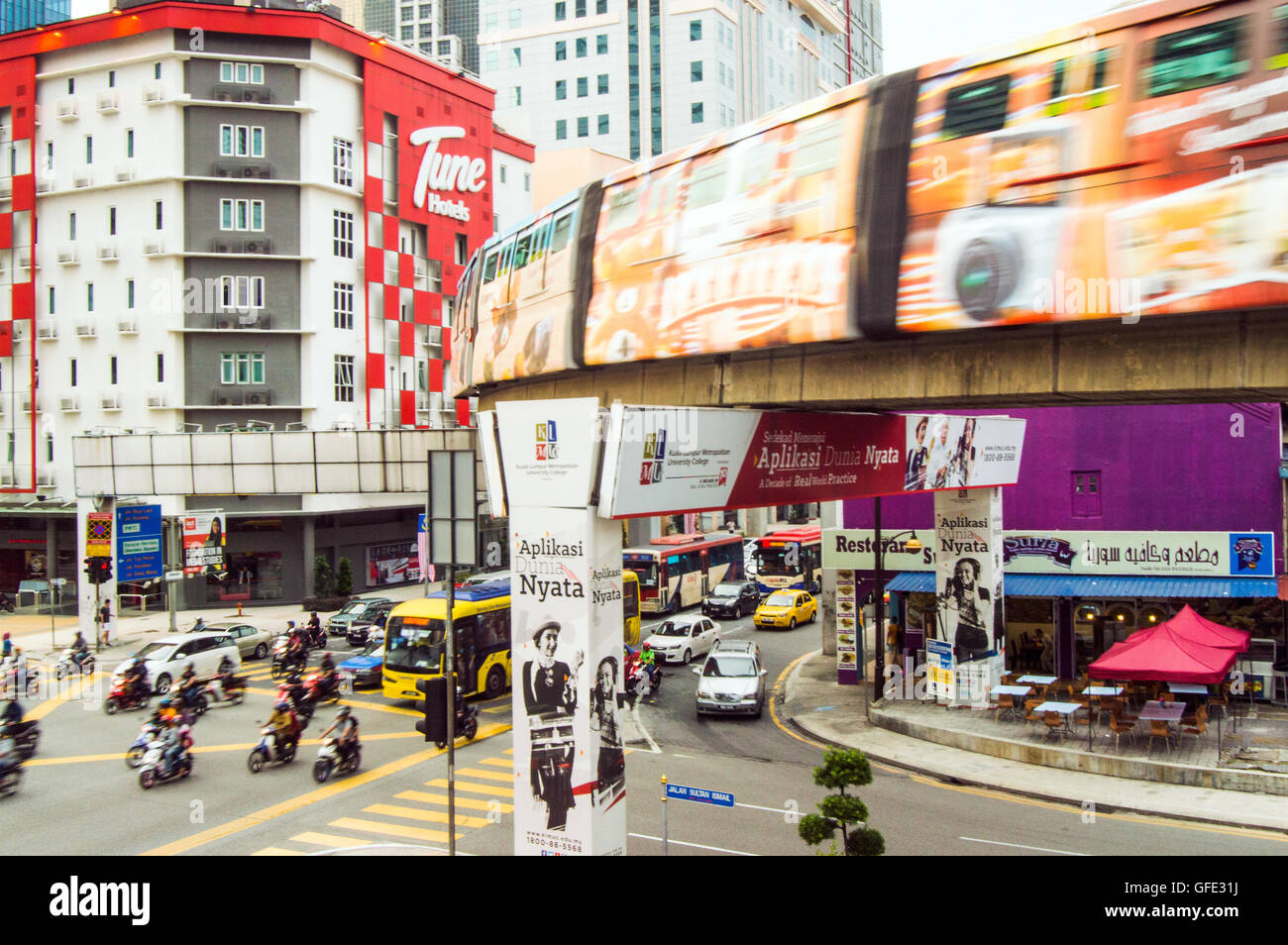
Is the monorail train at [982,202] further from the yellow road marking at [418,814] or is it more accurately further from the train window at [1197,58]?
the yellow road marking at [418,814]

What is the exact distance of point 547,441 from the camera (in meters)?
13.4

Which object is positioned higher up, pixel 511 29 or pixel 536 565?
pixel 511 29

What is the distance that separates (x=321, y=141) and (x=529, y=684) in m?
46.6

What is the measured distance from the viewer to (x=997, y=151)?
40.8 ft

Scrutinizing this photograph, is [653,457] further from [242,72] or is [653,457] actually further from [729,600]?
[242,72]

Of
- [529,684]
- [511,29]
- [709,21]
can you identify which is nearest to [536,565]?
[529,684]

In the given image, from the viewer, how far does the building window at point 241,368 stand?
169 ft

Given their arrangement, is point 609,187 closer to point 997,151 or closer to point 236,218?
point 997,151

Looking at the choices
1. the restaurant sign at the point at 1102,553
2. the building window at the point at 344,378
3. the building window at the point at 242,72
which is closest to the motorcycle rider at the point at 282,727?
the restaurant sign at the point at 1102,553

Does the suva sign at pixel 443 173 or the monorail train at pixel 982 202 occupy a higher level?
the suva sign at pixel 443 173

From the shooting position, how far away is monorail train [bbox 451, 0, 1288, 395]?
35.1ft

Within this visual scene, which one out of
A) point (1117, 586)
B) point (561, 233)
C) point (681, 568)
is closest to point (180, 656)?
point (561, 233)

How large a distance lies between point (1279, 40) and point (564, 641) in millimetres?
10433

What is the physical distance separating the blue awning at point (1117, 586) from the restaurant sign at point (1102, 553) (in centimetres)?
21
